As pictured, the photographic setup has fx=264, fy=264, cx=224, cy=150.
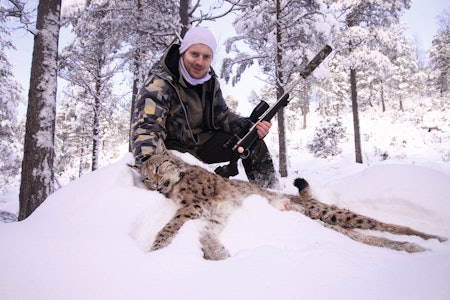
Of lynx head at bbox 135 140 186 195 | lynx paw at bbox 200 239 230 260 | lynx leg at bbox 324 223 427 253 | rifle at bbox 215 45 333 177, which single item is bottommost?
lynx leg at bbox 324 223 427 253

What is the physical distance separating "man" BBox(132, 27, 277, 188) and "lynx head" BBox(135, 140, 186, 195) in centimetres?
20

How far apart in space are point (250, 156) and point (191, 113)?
1.28 meters

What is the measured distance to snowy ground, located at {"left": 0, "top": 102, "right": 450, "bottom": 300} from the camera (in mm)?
1238

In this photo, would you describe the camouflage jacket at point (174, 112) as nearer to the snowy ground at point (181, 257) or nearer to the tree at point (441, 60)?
the snowy ground at point (181, 257)

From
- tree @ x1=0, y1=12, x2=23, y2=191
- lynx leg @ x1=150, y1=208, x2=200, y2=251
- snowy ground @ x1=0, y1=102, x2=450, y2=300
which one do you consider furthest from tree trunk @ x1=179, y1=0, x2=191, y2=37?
tree @ x1=0, y1=12, x2=23, y2=191

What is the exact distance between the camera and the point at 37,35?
5.82 meters

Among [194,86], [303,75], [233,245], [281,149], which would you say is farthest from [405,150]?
[233,245]

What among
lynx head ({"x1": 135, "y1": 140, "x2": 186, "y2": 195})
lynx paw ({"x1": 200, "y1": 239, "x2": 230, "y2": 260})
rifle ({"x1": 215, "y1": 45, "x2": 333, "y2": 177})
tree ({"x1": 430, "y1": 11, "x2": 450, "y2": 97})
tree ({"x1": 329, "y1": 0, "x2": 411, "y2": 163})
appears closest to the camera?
lynx paw ({"x1": 200, "y1": 239, "x2": 230, "y2": 260})

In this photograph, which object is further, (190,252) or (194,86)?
(194,86)

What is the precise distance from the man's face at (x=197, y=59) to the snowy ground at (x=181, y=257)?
6.18 ft

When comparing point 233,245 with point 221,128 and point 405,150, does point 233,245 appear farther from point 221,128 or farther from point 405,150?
point 405,150

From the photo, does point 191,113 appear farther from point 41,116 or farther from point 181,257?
point 41,116

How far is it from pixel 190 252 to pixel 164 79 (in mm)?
2624

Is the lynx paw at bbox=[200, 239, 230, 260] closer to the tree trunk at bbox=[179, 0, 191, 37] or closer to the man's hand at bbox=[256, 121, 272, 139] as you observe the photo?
the man's hand at bbox=[256, 121, 272, 139]
